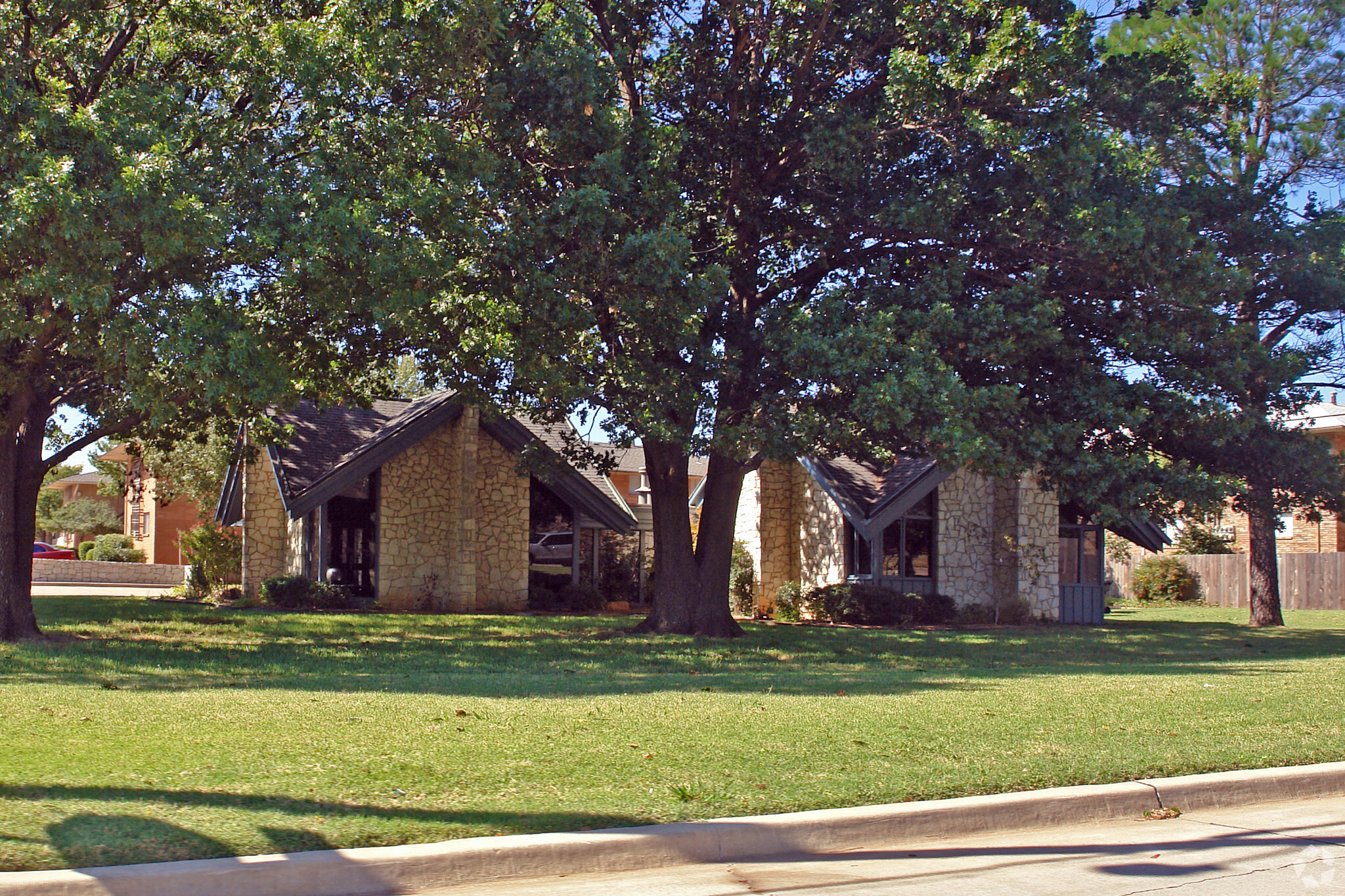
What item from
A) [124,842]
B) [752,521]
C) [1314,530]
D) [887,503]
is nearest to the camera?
[124,842]

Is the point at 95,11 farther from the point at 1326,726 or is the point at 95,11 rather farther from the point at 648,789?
the point at 1326,726

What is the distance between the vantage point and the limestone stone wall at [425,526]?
25.1 metres

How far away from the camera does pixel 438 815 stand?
589 cm

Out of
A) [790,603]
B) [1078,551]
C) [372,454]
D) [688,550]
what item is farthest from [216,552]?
[1078,551]

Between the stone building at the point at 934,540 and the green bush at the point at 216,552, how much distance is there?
12.3 m

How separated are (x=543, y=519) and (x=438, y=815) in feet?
71.2

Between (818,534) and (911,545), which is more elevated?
(818,534)

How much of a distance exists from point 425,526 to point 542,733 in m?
18.0

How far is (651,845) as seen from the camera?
5711 mm

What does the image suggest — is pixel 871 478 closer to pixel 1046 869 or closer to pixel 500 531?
pixel 500 531

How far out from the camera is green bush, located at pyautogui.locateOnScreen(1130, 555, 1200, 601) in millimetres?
36812

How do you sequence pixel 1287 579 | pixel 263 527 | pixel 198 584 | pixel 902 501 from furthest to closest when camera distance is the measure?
1. pixel 1287 579
2. pixel 198 584
3. pixel 263 527
4. pixel 902 501

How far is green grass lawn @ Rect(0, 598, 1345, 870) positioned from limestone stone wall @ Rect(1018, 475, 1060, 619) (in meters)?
9.54

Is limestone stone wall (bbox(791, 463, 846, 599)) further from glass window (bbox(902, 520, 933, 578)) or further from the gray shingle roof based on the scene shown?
glass window (bbox(902, 520, 933, 578))
